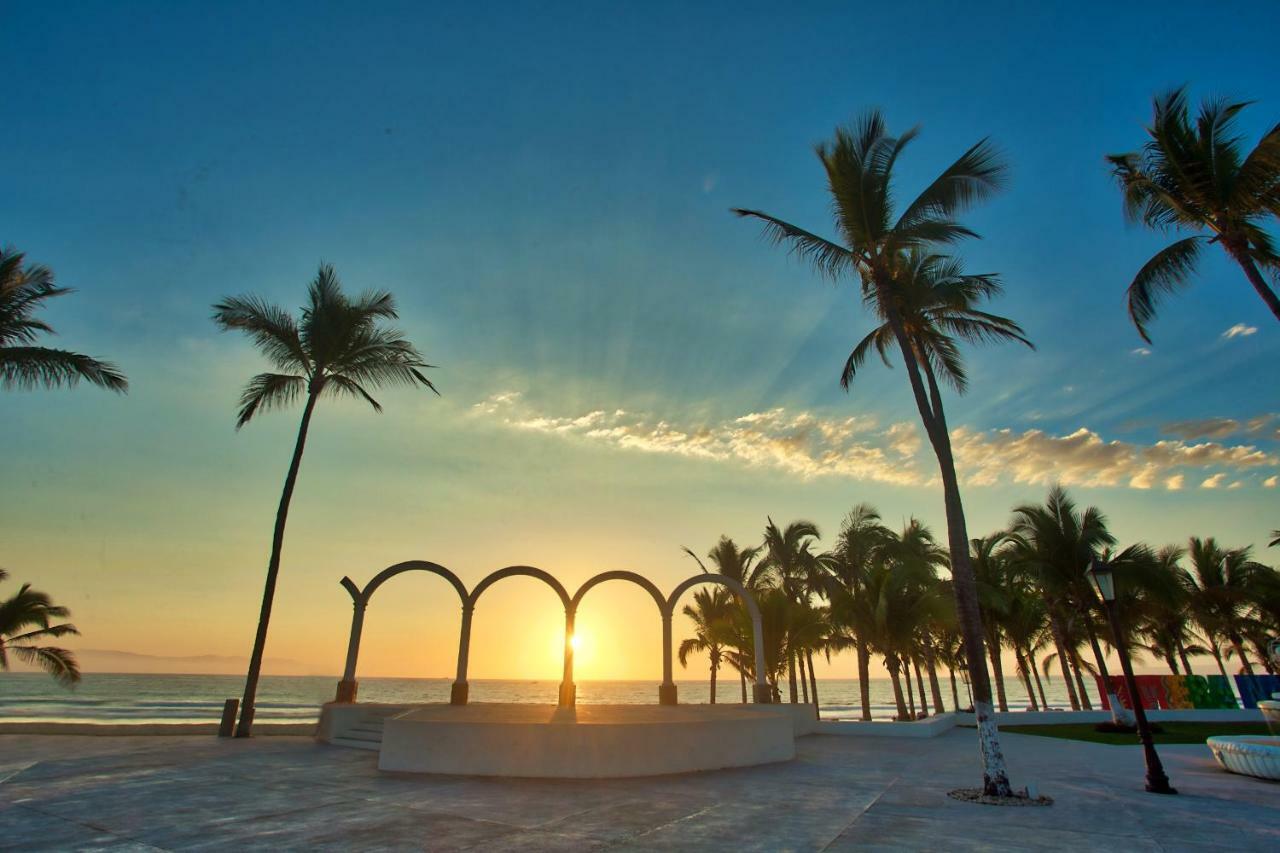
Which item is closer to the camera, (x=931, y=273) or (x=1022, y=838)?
(x=1022, y=838)

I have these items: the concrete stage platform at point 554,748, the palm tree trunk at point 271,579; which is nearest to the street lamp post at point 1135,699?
the concrete stage platform at point 554,748

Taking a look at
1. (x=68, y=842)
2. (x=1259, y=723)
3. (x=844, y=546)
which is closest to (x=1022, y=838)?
(x=68, y=842)

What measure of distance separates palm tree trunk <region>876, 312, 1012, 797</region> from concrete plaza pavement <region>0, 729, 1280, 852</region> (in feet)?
2.95

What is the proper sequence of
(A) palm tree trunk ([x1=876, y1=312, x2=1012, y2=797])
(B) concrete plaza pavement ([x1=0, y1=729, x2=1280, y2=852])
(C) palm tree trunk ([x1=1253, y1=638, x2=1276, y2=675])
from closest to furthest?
(B) concrete plaza pavement ([x1=0, y1=729, x2=1280, y2=852]) < (A) palm tree trunk ([x1=876, y1=312, x2=1012, y2=797]) < (C) palm tree trunk ([x1=1253, y1=638, x2=1276, y2=675])

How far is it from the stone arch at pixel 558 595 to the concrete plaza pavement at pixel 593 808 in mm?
4721

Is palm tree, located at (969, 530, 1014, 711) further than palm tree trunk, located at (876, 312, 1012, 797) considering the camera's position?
Yes

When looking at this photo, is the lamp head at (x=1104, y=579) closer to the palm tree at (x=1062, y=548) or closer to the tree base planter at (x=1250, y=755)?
the tree base planter at (x=1250, y=755)

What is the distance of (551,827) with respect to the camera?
667 cm

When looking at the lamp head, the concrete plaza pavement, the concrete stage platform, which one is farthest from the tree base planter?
the concrete stage platform

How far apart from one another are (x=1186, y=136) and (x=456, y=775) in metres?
20.7

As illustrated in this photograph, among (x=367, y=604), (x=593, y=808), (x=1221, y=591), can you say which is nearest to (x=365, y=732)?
(x=367, y=604)

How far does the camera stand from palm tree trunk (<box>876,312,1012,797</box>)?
29.4ft

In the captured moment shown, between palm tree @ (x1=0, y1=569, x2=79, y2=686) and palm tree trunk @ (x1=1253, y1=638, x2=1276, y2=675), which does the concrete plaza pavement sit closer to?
palm tree @ (x1=0, y1=569, x2=79, y2=686)

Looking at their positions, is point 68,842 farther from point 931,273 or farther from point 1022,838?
point 931,273
